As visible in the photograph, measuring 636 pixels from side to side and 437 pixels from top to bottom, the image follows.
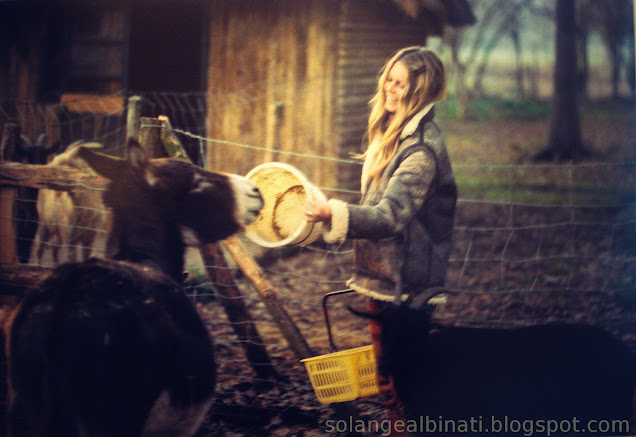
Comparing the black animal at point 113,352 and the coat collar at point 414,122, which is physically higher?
the coat collar at point 414,122

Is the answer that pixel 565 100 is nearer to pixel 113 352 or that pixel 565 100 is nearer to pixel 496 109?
pixel 496 109

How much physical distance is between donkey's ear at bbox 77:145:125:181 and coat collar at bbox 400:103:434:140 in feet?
4.70

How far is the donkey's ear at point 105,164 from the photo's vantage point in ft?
10.1

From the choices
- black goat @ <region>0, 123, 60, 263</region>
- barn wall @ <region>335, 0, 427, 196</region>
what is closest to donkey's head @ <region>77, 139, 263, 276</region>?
black goat @ <region>0, 123, 60, 263</region>

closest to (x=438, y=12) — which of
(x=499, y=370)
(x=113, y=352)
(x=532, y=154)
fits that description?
(x=532, y=154)

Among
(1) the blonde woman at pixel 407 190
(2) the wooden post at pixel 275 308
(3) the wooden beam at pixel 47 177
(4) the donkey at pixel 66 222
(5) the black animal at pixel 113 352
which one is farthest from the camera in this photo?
(4) the donkey at pixel 66 222

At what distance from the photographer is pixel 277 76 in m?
6.71

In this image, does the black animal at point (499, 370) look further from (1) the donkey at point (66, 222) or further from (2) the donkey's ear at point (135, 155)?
(1) the donkey at point (66, 222)

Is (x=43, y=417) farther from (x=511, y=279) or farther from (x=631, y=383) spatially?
(x=511, y=279)

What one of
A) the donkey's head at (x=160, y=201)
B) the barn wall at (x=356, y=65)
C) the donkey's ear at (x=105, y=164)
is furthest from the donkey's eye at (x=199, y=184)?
the barn wall at (x=356, y=65)

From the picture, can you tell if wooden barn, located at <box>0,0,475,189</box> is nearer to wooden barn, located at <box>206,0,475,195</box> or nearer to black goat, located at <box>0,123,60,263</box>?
wooden barn, located at <box>206,0,475,195</box>

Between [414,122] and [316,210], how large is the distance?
25.0 inches

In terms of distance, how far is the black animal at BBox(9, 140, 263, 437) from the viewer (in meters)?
2.64

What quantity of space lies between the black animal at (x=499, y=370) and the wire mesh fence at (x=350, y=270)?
629 mm
